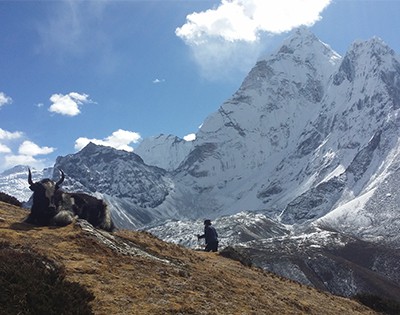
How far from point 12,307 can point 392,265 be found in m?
195

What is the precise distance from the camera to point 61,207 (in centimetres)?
2550

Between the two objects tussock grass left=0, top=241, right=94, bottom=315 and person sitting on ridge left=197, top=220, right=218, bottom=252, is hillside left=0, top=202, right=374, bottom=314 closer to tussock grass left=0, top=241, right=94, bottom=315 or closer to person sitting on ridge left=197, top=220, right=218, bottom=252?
tussock grass left=0, top=241, right=94, bottom=315

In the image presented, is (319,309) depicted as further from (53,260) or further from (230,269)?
(53,260)

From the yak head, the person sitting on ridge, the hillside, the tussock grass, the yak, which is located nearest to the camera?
the tussock grass

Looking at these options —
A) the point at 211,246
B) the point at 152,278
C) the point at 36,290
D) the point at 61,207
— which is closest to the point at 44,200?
the point at 61,207

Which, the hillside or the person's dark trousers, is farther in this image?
the person's dark trousers

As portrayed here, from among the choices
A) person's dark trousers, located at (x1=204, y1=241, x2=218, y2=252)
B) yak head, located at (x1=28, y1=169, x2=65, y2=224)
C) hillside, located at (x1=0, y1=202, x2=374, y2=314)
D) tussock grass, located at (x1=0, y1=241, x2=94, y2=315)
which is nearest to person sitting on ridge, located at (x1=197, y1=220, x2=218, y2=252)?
person's dark trousers, located at (x1=204, y1=241, x2=218, y2=252)

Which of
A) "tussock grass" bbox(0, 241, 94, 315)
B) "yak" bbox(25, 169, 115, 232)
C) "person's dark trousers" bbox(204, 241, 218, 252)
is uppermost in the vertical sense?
"yak" bbox(25, 169, 115, 232)

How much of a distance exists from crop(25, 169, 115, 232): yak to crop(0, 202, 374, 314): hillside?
114 cm

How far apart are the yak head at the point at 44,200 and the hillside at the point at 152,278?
3.68 feet

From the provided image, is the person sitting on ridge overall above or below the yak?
below

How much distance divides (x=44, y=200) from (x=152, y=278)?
9427 millimetres

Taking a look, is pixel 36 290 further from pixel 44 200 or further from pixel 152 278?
pixel 44 200

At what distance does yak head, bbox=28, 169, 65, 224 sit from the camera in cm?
2387
